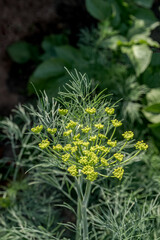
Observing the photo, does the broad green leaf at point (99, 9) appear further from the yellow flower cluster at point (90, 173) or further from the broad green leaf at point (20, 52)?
the yellow flower cluster at point (90, 173)

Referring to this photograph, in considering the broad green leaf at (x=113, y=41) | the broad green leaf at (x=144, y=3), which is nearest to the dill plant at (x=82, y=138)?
the broad green leaf at (x=113, y=41)

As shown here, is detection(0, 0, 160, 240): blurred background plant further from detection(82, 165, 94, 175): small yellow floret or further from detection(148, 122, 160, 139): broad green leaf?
detection(82, 165, 94, 175): small yellow floret

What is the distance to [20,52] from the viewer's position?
202 cm

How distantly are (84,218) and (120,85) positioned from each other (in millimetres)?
763

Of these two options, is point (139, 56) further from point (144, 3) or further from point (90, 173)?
point (90, 173)

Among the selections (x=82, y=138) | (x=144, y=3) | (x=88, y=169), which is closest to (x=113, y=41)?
(x=144, y=3)

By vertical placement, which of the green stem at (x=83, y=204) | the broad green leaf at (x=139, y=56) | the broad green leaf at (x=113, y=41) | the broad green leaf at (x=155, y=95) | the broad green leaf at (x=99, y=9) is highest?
the broad green leaf at (x=99, y=9)

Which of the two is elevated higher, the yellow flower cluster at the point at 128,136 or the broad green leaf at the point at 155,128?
the yellow flower cluster at the point at 128,136

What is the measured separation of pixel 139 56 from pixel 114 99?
0.73m

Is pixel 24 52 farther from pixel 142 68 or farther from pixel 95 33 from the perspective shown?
pixel 142 68

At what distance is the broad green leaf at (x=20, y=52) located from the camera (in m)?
2.01

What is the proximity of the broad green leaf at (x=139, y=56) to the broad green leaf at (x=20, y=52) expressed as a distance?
72cm

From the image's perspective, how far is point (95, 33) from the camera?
1820 millimetres

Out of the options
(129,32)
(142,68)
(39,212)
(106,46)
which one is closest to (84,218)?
(39,212)
